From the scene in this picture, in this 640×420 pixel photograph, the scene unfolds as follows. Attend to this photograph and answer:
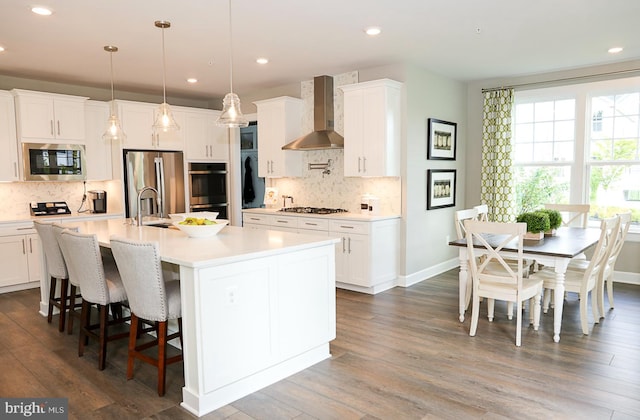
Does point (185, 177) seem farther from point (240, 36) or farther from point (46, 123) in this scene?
point (240, 36)

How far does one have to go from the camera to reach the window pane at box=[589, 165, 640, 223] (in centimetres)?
534

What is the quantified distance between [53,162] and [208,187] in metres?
2.14

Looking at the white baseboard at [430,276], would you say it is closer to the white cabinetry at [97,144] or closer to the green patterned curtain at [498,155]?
the green patterned curtain at [498,155]

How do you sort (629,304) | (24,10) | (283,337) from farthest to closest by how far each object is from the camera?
(629,304) < (24,10) < (283,337)

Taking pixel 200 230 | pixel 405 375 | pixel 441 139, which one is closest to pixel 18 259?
pixel 200 230

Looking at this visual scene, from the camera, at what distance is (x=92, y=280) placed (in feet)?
10.3

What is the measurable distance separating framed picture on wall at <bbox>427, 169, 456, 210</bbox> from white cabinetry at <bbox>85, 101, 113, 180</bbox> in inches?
174

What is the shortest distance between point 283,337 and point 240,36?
2.77 m

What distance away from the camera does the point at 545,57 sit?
4.99m

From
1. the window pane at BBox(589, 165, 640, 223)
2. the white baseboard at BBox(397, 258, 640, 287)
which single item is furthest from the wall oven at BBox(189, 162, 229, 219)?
the window pane at BBox(589, 165, 640, 223)

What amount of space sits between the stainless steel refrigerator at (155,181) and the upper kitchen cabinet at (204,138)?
29 cm

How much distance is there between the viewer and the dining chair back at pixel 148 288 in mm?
2633

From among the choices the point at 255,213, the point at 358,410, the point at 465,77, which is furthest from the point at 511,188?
the point at 358,410

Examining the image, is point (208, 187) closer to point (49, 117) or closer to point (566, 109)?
point (49, 117)
